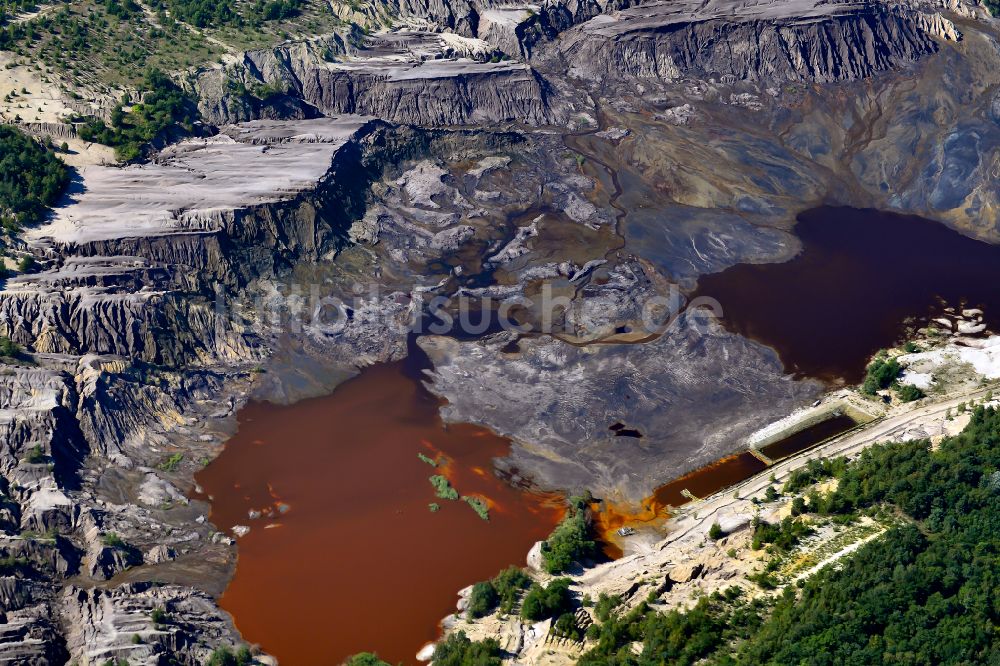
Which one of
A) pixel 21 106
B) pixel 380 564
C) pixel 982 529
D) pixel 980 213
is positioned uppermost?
pixel 21 106

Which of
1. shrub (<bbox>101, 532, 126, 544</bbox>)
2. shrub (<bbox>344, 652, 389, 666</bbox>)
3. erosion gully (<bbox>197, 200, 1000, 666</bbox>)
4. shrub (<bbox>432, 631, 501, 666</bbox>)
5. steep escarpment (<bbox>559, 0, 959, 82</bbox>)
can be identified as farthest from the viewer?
steep escarpment (<bbox>559, 0, 959, 82</bbox>)

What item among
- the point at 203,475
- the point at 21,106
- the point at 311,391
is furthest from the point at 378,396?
the point at 21,106

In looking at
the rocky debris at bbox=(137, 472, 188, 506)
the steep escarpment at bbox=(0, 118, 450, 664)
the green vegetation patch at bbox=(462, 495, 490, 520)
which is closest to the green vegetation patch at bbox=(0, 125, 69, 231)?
the steep escarpment at bbox=(0, 118, 450, 664)

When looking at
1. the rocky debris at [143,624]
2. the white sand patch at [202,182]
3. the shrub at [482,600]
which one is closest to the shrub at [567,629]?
the shrub at [482,600]

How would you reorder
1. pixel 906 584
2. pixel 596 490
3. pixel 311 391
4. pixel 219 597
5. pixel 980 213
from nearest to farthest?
pixel 906 584, pixel 219 597, pixel 596 490, pixel 311 391, pixel 980 213

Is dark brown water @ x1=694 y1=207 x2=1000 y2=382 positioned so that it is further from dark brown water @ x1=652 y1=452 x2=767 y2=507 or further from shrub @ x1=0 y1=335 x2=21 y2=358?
shrub @ x1=0 y1=335 x2=21 y2=358

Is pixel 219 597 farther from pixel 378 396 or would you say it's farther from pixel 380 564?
pixel 378 396

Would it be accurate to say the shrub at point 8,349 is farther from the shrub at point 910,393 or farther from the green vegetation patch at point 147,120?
the shrub at point 910,393
